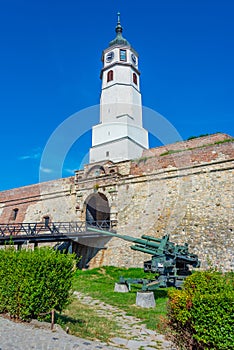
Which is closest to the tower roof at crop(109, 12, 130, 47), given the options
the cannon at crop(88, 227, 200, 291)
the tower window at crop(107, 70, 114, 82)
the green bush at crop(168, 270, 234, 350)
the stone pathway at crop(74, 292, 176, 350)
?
the tower window at crop(107, 70, 114, 82)

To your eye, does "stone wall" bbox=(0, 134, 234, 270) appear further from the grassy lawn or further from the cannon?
the cannon

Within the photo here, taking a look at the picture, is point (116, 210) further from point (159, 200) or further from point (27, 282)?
point (27, 282)

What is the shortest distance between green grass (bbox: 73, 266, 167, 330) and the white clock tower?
30.2ft

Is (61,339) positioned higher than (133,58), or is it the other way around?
(133,58)

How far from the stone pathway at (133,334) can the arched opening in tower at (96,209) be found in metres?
11.0

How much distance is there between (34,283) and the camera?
5488mm

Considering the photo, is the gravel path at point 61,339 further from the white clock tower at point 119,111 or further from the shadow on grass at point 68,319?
the white clock tower at point 119,111

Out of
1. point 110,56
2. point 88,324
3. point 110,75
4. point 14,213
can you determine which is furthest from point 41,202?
point 88,324

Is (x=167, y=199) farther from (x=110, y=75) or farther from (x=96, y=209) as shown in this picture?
(x=110, y=75)

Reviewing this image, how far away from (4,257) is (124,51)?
22059mm

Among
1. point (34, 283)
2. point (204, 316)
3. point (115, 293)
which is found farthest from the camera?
point (115, 293)

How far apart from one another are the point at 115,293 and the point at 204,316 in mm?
6886

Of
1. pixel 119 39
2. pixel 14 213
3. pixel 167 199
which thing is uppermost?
pixel 119 39

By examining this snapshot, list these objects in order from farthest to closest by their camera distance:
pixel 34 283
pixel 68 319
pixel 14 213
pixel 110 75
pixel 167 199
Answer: pixel 110 75 < pixel 14 213 < pixel 167 199 < pixel 68 319 < pixel 34 283
